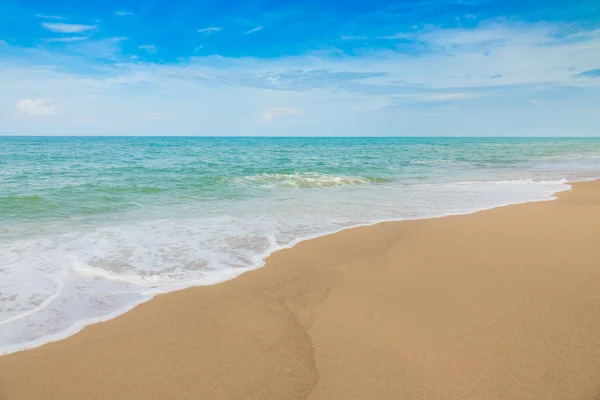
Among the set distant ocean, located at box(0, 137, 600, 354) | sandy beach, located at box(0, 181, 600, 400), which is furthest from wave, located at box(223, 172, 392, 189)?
sandy beach, located at box(0, 181, 600, 400)

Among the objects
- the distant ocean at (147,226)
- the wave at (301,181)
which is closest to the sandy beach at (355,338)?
the distant ocean at (147,226)

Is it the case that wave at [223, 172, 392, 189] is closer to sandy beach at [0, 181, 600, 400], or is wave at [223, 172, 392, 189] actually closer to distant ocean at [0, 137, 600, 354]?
distant ocean at [0, 137, 600, 354]

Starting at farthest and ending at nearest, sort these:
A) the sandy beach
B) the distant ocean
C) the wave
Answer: the wave, the distant ocean, the sandy beach

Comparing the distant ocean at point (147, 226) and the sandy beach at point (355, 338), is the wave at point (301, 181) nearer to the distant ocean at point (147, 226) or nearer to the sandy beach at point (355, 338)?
the distant ocean at point (147, 226)

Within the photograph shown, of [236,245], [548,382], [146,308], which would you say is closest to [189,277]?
[146,308]

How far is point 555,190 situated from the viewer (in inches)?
518

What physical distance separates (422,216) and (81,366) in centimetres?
752

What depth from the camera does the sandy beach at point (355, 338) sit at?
112 inches

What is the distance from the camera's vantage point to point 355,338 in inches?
137

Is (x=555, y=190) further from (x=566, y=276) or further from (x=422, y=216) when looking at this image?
(x=566, y=276)

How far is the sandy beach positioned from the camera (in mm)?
2838

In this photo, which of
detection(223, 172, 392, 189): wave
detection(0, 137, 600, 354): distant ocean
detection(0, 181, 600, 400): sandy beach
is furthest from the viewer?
detection(223, 172, 392, 189): wave

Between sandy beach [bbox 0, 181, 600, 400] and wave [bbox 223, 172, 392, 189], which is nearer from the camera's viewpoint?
sandy beach [bbox 0, 181, 600, 400]

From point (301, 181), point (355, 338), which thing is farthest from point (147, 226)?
point (301, 181)
